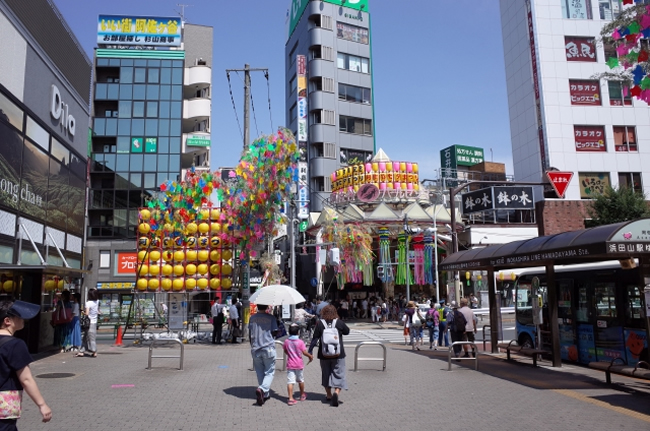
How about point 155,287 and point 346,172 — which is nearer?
point 155,287

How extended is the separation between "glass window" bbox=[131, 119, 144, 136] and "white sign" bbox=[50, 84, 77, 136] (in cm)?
2963

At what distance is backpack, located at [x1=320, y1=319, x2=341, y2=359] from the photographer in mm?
8930

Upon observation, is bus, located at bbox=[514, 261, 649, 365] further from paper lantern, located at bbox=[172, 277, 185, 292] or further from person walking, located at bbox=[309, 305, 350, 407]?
paper lantern, located at bbox=[172, 277, 185, 292]

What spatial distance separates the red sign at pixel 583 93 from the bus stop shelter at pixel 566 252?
33150mm

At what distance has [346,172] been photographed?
139 feet

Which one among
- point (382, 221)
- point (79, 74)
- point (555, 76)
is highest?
point (555, 76)

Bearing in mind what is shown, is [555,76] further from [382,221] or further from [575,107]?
[382,221]

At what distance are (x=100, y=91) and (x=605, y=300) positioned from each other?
1832 inches

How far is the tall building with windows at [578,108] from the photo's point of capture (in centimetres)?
4238

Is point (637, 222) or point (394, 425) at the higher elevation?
point (637, 222)

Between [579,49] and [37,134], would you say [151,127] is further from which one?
[579,49]

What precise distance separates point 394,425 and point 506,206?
128 ft

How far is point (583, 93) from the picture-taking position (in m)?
43.5

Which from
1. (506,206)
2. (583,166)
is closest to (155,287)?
(506,206)
